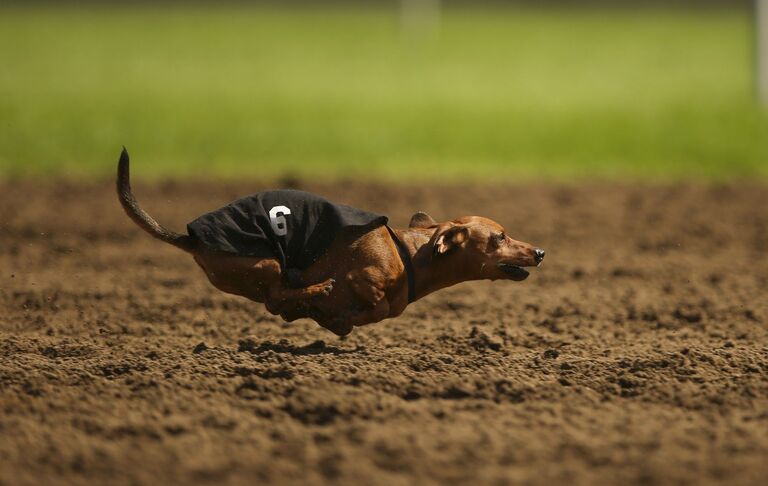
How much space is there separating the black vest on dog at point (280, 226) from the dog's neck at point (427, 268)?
0.75 feet

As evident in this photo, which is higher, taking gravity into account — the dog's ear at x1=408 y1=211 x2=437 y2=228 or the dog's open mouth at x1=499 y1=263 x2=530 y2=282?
the dog's ear at x1=408 y1=211 x2=437 y2=228

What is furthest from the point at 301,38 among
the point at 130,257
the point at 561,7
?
the point at 130,257

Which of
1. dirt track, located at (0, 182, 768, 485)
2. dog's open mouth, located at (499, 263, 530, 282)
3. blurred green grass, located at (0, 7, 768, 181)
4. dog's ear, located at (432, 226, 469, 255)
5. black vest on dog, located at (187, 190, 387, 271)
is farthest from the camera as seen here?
blurred green grass, located at (0, 7, 768, 181)

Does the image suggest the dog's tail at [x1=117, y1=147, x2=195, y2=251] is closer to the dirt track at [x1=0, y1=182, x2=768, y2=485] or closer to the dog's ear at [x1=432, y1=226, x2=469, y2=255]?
the dirt track at [x1=0, y1=182, x2=768, y2=485]

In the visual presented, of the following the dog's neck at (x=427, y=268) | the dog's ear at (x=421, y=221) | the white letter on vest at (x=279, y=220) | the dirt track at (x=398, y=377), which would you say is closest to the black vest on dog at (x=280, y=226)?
the white letter on vest at (x=279, y=220)

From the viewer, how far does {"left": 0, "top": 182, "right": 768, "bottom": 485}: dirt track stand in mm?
4902

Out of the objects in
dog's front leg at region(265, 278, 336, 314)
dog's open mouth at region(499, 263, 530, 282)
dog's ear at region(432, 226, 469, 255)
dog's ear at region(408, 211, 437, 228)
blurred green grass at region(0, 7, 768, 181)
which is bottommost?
dog's front leg at region(265, 278, 336, 314)

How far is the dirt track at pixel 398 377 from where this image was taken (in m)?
4.90

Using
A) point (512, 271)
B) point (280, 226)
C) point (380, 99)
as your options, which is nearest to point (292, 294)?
point (280, 226)

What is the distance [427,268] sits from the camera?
246 inches

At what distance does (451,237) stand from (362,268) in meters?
0.50

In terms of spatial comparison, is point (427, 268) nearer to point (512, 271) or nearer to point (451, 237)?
point (451, 237)

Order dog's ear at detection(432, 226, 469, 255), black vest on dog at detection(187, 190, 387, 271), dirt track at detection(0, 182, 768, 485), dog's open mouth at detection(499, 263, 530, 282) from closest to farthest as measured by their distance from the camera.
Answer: dirt track at detection(0, 182, 768, 485) → black vest on dog at detection(187, 190, 387, 271) → dog's ear at detection(432, 226, 469, 255) → dog's open mouth at detection(499, 263, 530, 282)

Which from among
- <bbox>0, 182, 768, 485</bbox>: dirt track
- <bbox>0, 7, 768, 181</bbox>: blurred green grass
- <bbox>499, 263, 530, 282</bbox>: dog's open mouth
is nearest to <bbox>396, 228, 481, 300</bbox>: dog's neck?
<bbox>499, 263, 530, 282</bbox>: dog's open mouth
